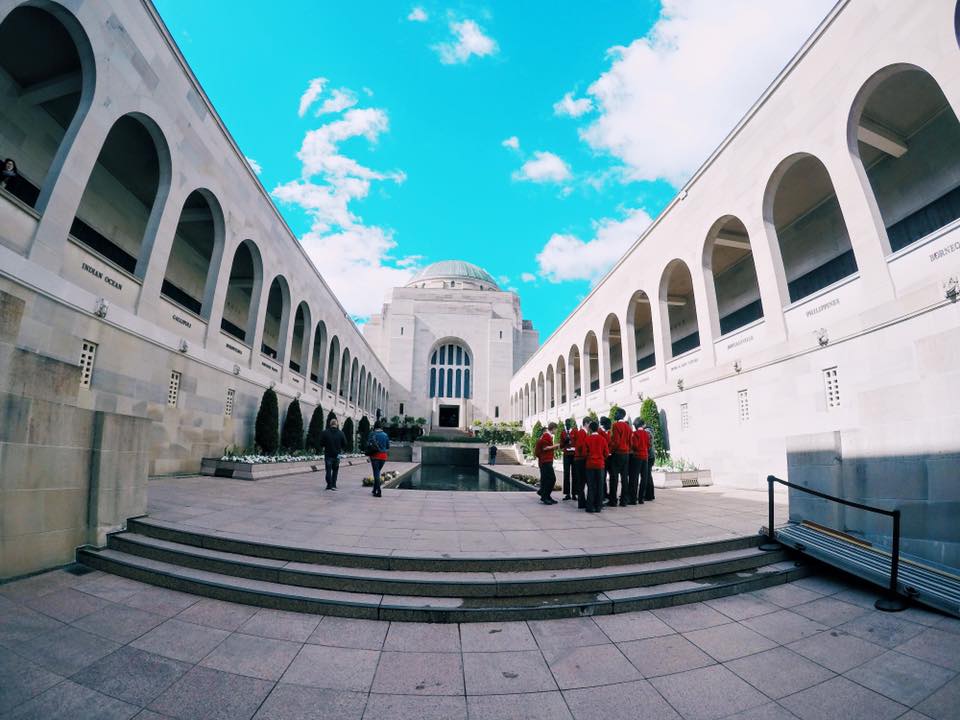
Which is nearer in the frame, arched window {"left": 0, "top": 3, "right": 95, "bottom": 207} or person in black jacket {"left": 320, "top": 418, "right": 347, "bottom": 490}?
arched window {"left": 0, "top": 3, "right": 95, "bottom": 207}

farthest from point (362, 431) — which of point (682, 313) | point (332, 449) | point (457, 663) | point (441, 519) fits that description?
point (457, 663)

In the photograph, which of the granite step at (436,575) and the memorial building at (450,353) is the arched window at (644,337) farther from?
the memorial building at (450,353)

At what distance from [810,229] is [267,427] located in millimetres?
21450

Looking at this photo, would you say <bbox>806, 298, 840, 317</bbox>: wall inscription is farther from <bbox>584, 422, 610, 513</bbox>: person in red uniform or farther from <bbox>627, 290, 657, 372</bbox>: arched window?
<bbox>627, 290, 657, 372</bbox>: arched window

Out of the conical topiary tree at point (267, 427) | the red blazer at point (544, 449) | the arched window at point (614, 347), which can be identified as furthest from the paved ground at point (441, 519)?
the arched window at point (614, 347)

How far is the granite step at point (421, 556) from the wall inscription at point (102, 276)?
7.32 meters

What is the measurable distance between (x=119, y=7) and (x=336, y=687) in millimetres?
13922

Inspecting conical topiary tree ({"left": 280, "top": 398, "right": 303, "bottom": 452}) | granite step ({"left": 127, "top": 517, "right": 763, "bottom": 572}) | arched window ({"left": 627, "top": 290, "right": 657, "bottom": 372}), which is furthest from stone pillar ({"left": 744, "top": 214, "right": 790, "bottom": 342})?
conical topiary tree ({"left": 280, "top": 398, "right": 303, "bottom": 452})

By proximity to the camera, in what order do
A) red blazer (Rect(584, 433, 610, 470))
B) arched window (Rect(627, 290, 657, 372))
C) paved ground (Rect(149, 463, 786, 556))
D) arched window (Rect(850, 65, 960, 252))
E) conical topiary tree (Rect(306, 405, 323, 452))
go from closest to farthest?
paved ground (Rect(149, 463, 786, 556)) → red blazer (Rect(584, 433, 610, 470)) → arched window (Rect(850, 65, 960, 252)) → conical topiary tree (Rect(306, 405, 323, 452)) → arched window (Rect(627, 290, 657, 372))

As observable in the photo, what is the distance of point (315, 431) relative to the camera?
2153 centimetres

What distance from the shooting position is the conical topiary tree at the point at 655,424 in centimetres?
1644

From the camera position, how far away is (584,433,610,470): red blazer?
805 cm

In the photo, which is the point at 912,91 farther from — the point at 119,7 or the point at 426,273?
the point at 426,273

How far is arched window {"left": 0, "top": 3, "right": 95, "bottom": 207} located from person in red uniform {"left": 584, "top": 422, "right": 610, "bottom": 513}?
11.7 meters
